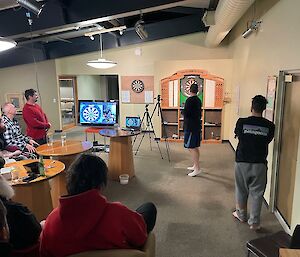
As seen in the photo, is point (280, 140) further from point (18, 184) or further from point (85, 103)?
point (85, 103)

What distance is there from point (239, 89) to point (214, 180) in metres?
2.30

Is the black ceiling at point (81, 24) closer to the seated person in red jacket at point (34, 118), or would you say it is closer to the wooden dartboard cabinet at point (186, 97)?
the seated person in red jacket at point (34, 118)

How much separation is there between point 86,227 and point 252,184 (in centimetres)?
208

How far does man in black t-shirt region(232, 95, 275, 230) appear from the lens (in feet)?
8.80

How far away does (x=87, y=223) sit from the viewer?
1330 mm

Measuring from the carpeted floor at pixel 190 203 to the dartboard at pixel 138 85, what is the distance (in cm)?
295

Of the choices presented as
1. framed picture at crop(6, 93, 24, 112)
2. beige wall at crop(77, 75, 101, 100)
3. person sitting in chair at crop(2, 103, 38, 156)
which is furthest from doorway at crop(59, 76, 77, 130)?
person sitting in chair at crop(2, 103, 38, 156)

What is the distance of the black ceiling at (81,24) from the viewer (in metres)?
3.43

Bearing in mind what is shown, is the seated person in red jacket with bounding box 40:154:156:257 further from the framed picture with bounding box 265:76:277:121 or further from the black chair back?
the framed picture with bounding box 265:76:277:121

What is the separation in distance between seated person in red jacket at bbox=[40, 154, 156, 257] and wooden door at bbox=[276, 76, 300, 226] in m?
2.03

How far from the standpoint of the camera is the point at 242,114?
521cm

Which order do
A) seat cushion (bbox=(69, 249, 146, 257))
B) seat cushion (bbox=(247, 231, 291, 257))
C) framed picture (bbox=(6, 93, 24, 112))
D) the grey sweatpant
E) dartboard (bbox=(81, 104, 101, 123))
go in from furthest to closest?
framed picture (bbox=(6, 93, 24, 112)), dartboard (bbox=(81, 104, 101, 123)), the grey sweatpant, seat cushion (bbox=(247, 231, 291, 257)), seat cushion (bbox=(69, 249, 146, 257))

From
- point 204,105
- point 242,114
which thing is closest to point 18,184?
point 242,114

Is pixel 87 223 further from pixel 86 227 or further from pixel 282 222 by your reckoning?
pixel 282 222
